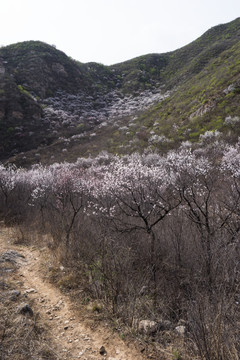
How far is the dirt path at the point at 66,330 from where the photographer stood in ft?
12.5

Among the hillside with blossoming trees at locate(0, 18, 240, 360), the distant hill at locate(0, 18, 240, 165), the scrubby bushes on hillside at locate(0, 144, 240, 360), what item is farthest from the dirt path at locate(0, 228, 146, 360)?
the distant hill at locate(0, 18, 240, 165)

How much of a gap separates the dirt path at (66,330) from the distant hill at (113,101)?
1644cm

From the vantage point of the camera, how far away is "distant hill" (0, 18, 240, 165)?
24.3 m

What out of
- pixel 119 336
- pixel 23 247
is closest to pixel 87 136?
pixel 23 247

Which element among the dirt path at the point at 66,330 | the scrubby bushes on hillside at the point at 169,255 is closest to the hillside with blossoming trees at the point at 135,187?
the scrubby bushes on hillside at the point at 169,255

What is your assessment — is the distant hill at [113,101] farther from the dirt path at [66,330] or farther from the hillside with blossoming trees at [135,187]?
the dirt path at [66,330]

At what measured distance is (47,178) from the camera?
17109 mm

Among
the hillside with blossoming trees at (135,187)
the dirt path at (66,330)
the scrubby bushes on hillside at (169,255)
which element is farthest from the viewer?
the hillside with blossoming trees at (135,187)

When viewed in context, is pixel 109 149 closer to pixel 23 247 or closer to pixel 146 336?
pixel 23 247

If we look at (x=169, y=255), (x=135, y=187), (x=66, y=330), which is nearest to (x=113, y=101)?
(x=135, y=187)

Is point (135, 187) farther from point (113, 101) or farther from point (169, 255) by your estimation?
point (113, 101)

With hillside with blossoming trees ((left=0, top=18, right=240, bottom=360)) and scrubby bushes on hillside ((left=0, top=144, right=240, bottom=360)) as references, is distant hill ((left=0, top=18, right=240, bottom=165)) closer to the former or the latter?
hillside with blossoming trees ((left=0, top=18, right=240, bottom=360))

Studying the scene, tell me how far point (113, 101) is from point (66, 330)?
53.4 metres

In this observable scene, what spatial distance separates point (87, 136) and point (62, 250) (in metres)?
29.0
